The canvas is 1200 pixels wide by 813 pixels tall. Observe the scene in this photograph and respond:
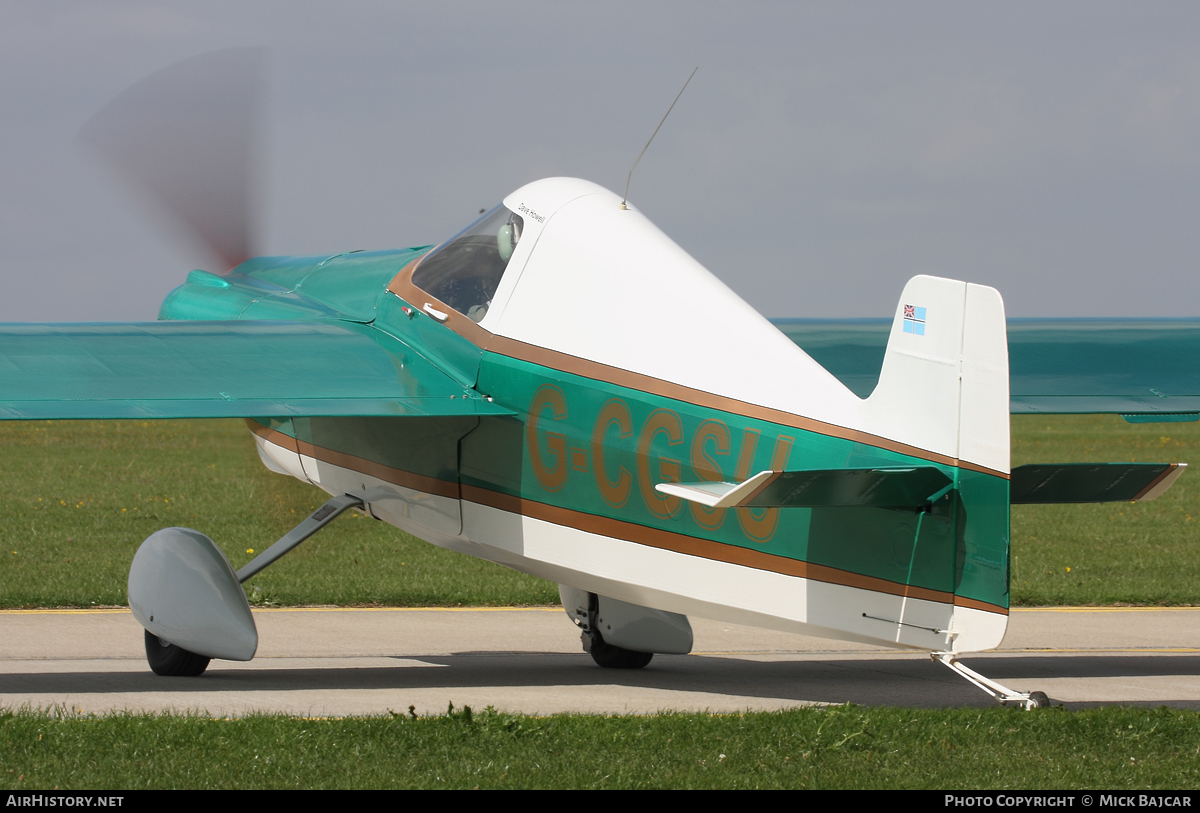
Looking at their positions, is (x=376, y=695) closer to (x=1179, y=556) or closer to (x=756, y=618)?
(x=756, y=618)

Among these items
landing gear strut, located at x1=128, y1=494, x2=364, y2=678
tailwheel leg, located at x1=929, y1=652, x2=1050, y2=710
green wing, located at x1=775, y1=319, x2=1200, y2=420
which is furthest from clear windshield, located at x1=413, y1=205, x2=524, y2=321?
tailwheel leg, located at x1=929, y1=652, x2=1050, y2=710

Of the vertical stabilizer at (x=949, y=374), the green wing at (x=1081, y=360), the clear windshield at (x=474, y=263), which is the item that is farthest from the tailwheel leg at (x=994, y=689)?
the clear windshield at (x=474, y=263)

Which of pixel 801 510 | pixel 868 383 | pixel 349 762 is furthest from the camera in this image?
pixel 868 383

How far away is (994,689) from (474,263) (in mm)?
4428

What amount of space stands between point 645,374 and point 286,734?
2.78 metres

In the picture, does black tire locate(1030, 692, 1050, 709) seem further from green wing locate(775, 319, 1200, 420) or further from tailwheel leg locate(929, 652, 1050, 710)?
green wing locate(775, 319, 1200, 420)

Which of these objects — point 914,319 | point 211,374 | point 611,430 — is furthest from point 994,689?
point 211,374

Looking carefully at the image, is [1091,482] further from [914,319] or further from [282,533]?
[282,533]

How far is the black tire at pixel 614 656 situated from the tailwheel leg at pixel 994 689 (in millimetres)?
3501

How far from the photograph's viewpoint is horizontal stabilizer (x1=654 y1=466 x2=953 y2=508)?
21.1 feet

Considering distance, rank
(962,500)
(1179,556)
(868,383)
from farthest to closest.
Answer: (1179,556) → (868,383) → (962,500)

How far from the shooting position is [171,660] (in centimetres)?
920
